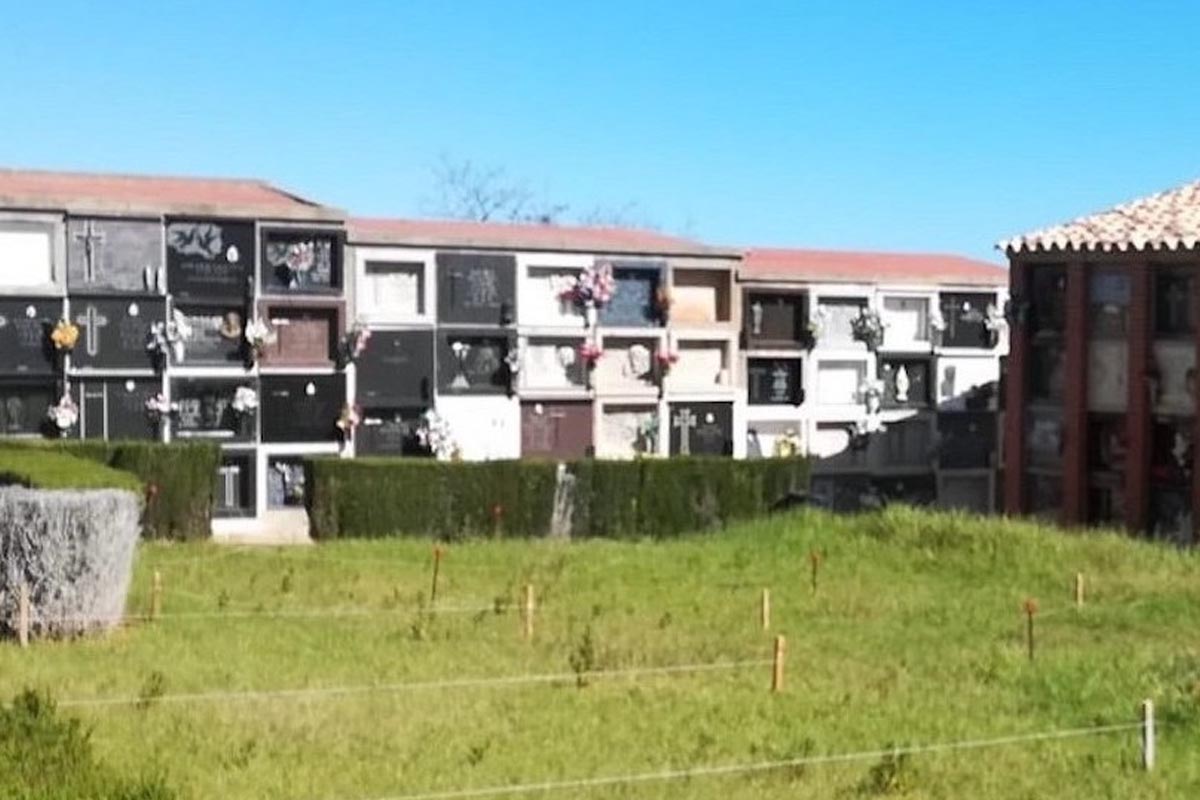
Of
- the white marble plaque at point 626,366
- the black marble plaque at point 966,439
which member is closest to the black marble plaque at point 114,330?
the white marble plaque at point 626,366

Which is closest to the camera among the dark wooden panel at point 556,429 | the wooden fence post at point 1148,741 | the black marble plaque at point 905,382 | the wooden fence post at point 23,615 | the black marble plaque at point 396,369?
the wooden fence post at point 1148,741

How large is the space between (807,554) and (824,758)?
10102 mm

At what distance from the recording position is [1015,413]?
2458cm

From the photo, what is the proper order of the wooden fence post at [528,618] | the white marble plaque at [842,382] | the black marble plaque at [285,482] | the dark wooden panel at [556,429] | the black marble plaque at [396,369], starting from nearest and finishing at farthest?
the wooden fence post at [528,618] < the black marble plaque at [285,482] < the black marble plaque at [396,369] < the dark wooden panel at [556,429] < the white marble plaque at [842,382]

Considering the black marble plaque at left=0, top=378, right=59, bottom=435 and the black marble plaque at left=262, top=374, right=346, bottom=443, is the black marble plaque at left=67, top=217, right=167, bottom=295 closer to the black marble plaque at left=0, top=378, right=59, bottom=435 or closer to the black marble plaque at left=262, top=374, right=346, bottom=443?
the black marble plaque at left=0, top=378, right=59, bottom=435

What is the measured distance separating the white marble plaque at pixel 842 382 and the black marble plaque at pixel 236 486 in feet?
34.0

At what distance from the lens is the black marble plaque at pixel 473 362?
27.8 m

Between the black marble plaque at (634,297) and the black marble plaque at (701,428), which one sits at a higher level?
the black marble plaque at (634,297)

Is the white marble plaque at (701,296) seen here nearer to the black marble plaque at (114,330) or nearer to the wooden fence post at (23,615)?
the black marble plaque at (114,330)

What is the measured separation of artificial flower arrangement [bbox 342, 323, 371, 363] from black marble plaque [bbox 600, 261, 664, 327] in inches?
167

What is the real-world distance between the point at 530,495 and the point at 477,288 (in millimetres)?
4033

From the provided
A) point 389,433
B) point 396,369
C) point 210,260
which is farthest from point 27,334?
point 389,433

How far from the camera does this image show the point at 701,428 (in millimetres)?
29703

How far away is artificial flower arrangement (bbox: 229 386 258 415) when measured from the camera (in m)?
26.2
